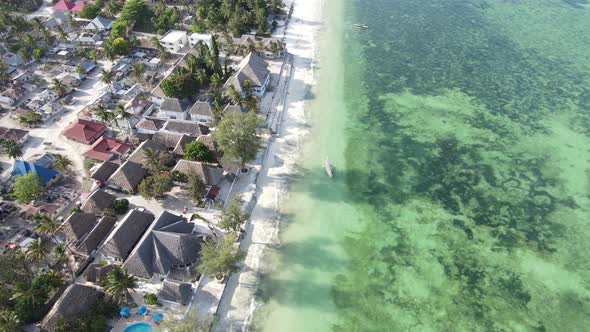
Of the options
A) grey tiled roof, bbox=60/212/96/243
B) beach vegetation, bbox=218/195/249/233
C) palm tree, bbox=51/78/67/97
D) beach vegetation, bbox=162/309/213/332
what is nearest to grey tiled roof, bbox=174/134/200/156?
beach vegetation, bbox=218/195/249/233

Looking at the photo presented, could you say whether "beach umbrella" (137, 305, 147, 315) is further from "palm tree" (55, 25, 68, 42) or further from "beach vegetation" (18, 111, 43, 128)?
"palm tree" (55, 25, 68, 42)

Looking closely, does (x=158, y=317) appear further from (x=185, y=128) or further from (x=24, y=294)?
(x=185, y=128)

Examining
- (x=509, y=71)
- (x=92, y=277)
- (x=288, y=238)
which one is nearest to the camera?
(x=92, y=277)

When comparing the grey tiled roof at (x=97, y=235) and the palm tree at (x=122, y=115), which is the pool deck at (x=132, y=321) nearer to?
the grey tiled roof at (x=97, y=235)

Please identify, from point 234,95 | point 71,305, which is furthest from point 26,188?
point 234,95

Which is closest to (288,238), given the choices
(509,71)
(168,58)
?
(168,58)

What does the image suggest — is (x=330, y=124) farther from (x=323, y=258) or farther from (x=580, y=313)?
(x=580, y=313)

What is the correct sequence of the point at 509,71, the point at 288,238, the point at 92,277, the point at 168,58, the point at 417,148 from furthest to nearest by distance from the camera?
the point at 509,71, the point at 168,58, the point at 417,148, the point at 288,238, the point at 92,277
